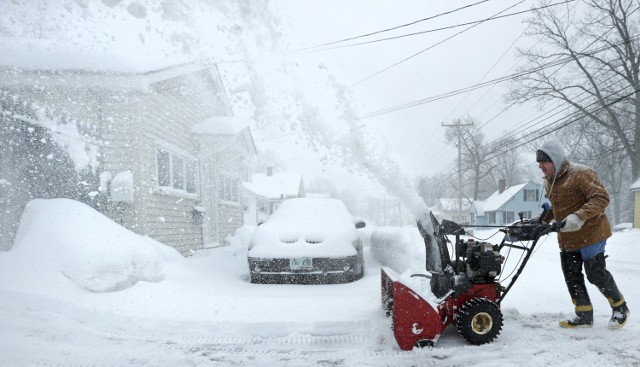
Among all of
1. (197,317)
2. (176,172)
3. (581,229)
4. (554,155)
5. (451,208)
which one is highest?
(176,172)

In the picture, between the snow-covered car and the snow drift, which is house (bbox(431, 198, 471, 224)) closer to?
the snow-covered car

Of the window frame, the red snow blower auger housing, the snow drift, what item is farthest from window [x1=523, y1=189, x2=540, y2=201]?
the snow drift

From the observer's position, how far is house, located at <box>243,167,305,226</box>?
107 ft

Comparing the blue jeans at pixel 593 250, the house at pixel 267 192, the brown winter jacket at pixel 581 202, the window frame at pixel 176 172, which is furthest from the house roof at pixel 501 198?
the blue jeans at pixel 593 250

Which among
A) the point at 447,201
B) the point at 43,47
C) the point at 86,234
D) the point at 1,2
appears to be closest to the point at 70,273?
the point at 86,234

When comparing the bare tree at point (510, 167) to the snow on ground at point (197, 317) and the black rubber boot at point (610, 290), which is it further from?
the black rubber boot at point (610, 290)

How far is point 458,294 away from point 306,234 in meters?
2.92

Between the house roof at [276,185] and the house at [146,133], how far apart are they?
20.5m

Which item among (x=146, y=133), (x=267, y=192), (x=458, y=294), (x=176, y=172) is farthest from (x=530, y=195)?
(x=458, y=294)

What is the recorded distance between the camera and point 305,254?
5652mm

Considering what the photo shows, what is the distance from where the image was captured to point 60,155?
8.31 m

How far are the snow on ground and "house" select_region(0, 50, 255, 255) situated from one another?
241 cm

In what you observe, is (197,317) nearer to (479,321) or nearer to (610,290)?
(479,321)

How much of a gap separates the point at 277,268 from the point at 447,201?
5723cm
